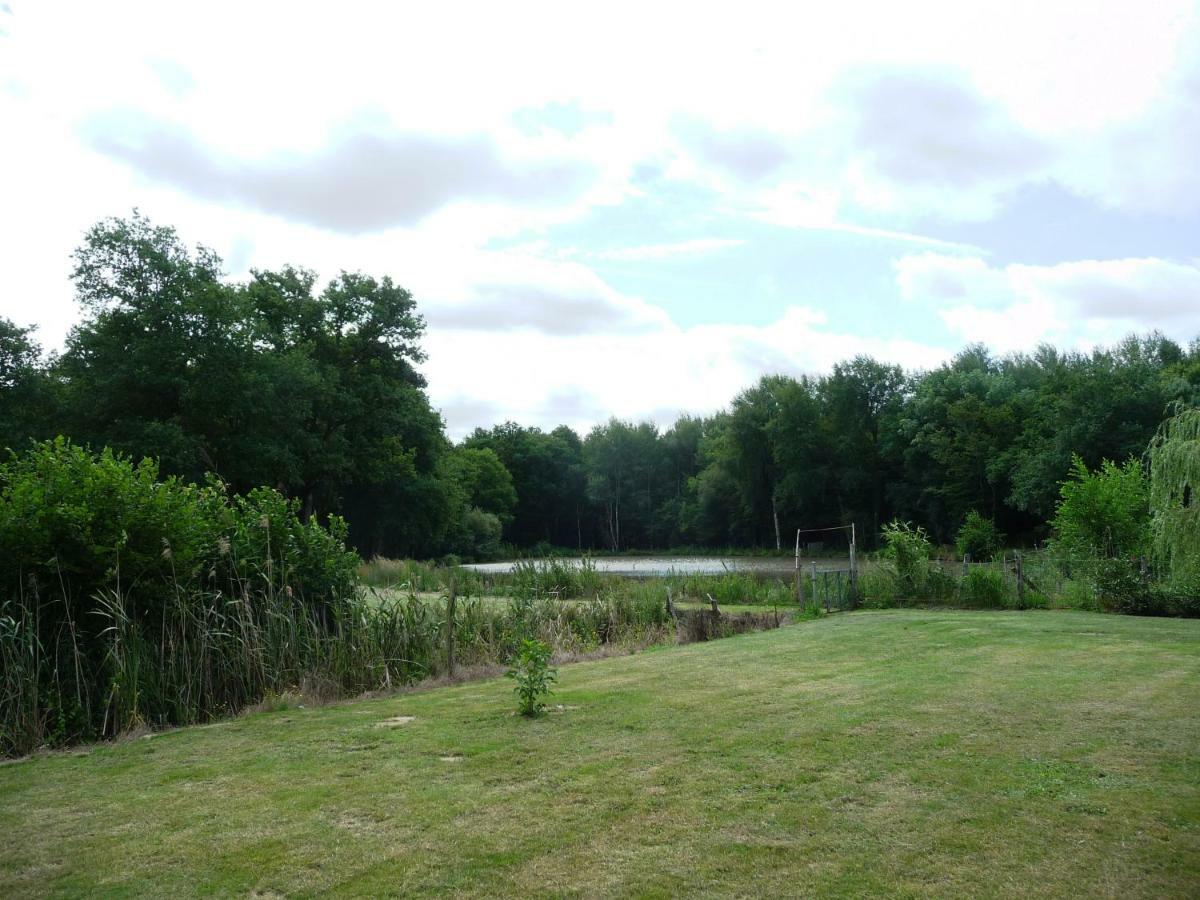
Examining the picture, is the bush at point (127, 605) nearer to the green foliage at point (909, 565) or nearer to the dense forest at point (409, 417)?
the dense forest at point (409, 417)

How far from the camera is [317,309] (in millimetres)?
40625

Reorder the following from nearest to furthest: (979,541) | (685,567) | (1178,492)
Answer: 1. (1178,492)
2. (685,567)
3. (979,541)

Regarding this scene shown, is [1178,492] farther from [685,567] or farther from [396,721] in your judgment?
[685,567]

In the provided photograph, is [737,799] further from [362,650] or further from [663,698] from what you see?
[362,650]

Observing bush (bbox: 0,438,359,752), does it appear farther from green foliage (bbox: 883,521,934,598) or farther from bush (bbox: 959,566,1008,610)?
bush (bbox: 959,566,1008,610)

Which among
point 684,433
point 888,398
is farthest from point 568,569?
point 684,433

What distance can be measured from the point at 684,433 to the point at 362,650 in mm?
78781

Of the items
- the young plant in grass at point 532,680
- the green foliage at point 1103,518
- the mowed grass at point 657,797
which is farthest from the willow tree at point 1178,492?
the young plant in grass at point 532,680

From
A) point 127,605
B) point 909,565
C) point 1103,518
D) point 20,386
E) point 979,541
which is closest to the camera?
point 127,605

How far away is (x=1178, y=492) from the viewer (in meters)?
13.1

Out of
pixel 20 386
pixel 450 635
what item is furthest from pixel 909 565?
pixel 20 386

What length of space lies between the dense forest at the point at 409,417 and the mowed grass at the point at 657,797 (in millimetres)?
14738

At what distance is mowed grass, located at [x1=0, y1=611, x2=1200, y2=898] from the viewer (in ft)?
13.3

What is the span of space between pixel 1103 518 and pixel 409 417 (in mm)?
28343
